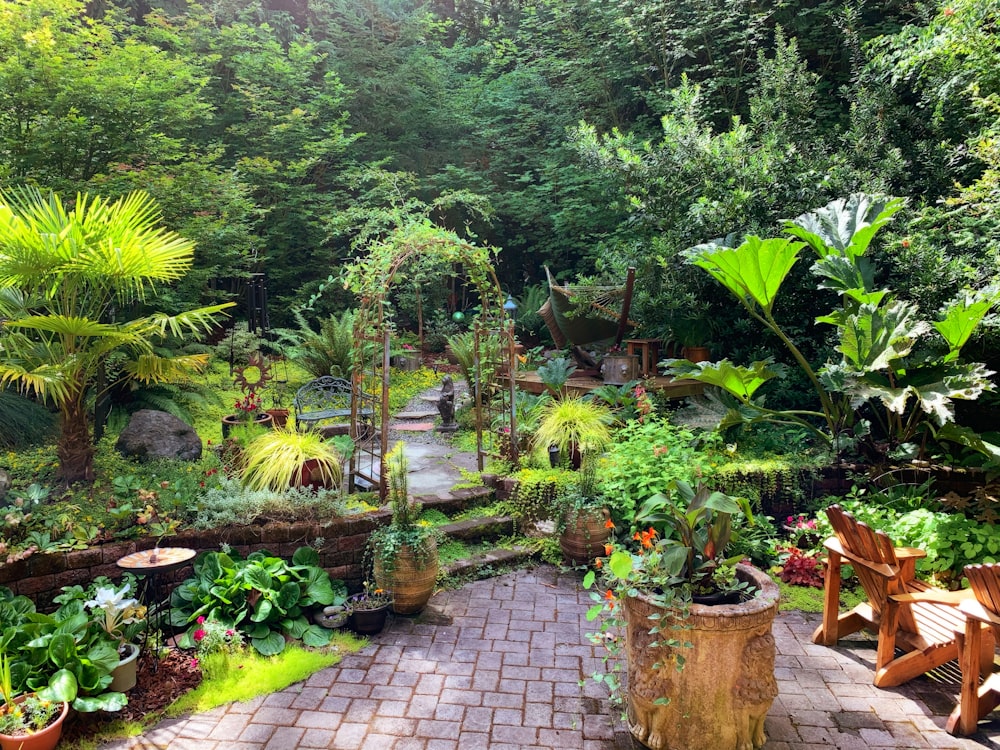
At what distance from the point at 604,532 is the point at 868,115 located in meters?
5.11

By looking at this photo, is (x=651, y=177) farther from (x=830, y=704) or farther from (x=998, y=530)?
(x=830, y=704)

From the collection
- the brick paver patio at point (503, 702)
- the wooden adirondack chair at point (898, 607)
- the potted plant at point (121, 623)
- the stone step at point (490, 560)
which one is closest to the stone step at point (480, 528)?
the stone step at point (490, 560)

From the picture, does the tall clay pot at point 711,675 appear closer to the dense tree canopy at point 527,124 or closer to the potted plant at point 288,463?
the potted plant at point 288,463

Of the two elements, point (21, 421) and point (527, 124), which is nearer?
point (21, 421)

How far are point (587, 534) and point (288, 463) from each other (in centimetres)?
206

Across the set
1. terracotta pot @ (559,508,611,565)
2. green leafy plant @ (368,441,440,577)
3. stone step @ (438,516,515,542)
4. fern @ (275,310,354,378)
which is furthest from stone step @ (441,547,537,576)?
fern @ (275,310,354,378)

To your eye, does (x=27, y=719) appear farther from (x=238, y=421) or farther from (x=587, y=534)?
(x=238, y=421)

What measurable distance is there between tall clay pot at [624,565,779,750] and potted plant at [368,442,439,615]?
4.94ft

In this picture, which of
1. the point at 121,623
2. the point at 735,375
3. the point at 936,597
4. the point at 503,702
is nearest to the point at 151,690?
the point at 121,623

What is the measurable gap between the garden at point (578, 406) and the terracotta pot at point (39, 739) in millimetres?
43

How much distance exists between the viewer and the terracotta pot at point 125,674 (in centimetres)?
289

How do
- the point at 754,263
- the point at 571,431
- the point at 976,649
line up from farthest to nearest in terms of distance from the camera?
the point at 571,431, the point at 754,263, the point at 976,649

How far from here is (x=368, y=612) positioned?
3557mm

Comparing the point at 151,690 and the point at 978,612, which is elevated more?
the point at 978,612
